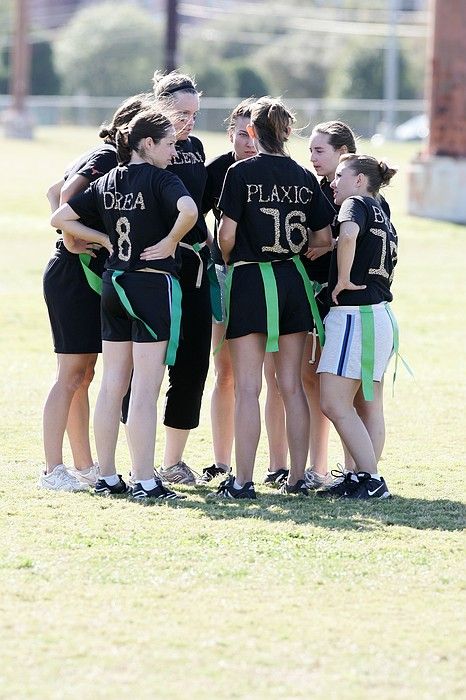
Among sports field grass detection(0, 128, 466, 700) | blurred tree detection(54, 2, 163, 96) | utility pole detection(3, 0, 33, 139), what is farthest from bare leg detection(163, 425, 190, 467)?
blurred tree detection(54, 2, 163, 96)

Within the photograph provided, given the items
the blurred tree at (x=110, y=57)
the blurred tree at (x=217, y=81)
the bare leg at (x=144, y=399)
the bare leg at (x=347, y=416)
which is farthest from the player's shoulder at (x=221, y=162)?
the blurred tree at (x=110, y=57)

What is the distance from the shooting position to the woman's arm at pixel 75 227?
21.3ft

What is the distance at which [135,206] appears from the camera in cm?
633

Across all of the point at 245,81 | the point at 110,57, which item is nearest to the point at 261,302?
the point at 245,81

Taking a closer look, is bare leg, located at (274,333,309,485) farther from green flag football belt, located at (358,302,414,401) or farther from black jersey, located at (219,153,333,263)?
black jersey, located at (219,153,333,263)

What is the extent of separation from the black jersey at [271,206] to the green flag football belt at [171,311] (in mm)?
382

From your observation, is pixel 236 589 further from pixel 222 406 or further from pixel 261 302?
pixel 222 406

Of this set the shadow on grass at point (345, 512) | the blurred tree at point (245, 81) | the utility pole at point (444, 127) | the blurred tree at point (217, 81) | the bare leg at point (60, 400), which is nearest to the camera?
the shadow on grass at point (345, 512)

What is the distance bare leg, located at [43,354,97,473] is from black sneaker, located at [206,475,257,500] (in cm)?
84

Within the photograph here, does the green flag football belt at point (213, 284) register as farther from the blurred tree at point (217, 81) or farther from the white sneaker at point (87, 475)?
the blurred tree at point (217, 81)

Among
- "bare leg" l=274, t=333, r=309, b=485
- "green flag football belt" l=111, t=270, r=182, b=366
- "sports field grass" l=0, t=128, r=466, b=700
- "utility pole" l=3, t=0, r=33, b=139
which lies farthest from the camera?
"utility pole" l=3, t=0, r=33, b=139

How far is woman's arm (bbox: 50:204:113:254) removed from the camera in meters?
6.49

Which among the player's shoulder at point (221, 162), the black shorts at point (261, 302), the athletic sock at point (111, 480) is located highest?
the player's shoulder at point (221, 162)

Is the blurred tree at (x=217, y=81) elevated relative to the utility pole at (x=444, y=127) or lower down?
elevated
